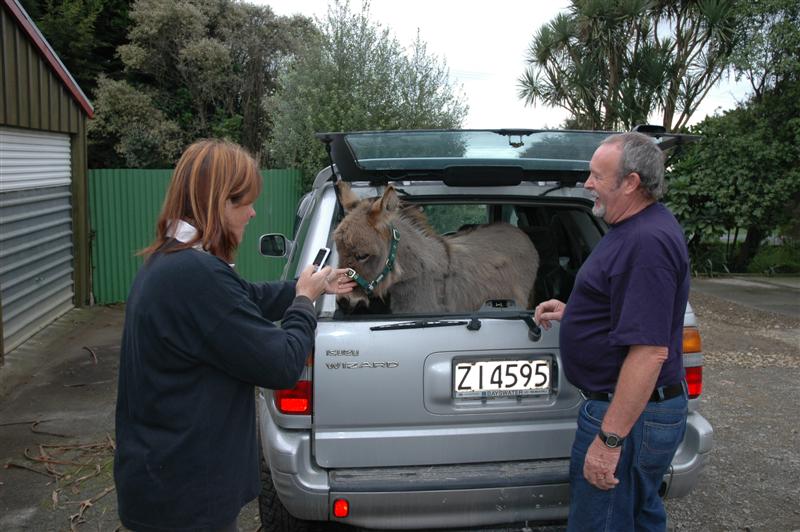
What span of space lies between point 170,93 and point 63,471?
72.4 feet

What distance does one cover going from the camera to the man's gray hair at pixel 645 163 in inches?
100.0

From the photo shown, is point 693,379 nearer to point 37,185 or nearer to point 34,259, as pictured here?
point 34,259

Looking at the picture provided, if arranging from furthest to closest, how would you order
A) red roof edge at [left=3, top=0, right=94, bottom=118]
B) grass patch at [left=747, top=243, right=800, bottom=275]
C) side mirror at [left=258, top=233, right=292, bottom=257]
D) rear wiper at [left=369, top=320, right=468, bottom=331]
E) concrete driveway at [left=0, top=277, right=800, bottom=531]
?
grass patch at [left=747, top=243, right=800, bottom=275], red roof edge at [left=3, top=0, right=94, bottom=118], side mirror at [left=258, top=233, right=292, bottom=257], concrete driveway at [left=0, top=277, right=800, bottom=531], rear wiper at [left=369, top=320, right=468, bottom=331]

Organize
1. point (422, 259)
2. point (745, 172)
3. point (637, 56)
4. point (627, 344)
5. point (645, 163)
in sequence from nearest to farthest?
point (627, 344), point (645, 163), point (422, 259), point (745, 172), point (637, 56)

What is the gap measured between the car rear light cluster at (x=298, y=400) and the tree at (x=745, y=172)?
13.4 m

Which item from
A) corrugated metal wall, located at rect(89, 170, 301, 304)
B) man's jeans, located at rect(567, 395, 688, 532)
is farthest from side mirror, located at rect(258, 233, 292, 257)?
corrugated metal wall, located at rect(89, 170, 301, 304)

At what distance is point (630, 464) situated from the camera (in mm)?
2602

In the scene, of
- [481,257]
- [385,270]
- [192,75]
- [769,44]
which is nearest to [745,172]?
[769,44]

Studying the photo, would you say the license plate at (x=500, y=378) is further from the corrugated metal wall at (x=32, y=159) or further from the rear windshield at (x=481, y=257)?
the corrugated metal wall at (x=32, y=159)

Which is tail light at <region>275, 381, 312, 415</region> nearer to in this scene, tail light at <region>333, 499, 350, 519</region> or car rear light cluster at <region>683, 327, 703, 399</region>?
tail light at <region>333, 499, 350, 519</region>

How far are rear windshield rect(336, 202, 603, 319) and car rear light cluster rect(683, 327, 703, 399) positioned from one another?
3.65 ft

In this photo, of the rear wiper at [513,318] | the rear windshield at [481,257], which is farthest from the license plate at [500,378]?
the rear windshield at [481,257]

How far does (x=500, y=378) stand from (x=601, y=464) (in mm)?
729

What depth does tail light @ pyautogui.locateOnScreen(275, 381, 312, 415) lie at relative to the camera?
9.77 feet
